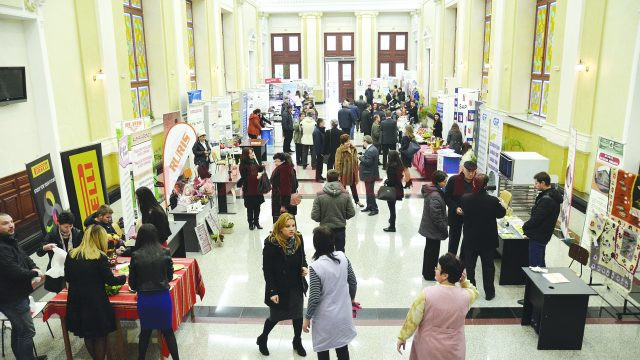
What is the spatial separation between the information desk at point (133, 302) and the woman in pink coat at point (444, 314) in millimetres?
2369

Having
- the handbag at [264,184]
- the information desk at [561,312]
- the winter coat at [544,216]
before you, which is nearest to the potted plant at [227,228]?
the handbag at [264,184]

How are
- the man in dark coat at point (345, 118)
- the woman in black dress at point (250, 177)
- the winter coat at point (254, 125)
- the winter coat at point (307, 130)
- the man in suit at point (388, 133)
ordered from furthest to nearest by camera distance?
the man in dark coat at point (345, 118) < the winter coat at point (254, 125) < the winter coat at point (307, 130) < the man in suit at point (388, 133) < the woman in black dress at point (250, 177)

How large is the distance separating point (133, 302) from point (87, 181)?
72.7 inches

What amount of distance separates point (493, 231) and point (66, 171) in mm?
4589

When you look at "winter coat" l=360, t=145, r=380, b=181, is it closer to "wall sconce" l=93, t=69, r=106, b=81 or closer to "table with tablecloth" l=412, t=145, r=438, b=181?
"table with tablecloth" l=412, t=145, r=438, b=181

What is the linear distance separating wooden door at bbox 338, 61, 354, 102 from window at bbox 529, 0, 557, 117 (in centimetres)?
1676

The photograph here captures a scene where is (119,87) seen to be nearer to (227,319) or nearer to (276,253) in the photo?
(227,319)

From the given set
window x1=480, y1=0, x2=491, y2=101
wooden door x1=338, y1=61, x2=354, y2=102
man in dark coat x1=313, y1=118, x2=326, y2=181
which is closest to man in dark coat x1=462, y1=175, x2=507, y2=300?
man in dark coat x1=313, y1=118, x2=326, y2=181

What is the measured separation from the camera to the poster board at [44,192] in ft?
17.0

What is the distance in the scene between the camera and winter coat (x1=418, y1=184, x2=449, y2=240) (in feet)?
19.4

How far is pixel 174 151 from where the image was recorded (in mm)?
6270

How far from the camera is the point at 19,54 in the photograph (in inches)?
276

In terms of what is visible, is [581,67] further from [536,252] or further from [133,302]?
[133,302]

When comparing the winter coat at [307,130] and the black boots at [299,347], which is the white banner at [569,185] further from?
the winter coat at [307,130]
